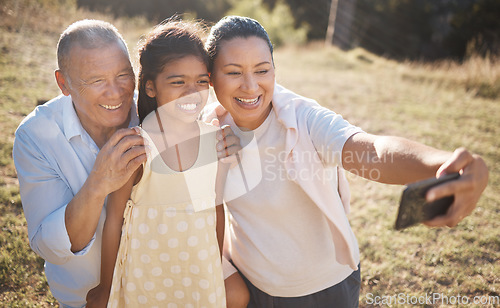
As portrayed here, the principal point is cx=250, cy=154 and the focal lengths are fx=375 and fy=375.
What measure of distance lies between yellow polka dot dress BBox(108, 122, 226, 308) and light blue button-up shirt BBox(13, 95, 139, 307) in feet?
0.78

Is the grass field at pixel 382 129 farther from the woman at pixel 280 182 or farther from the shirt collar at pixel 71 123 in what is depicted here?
the shirt collar at pixel 71 123

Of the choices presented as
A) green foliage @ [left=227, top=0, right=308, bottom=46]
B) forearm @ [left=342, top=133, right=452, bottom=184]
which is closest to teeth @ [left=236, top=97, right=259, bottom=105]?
forearm @ [left=342, top=133, right=452, bottom=184]

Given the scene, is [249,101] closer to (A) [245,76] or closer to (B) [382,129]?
(A) [245,76]

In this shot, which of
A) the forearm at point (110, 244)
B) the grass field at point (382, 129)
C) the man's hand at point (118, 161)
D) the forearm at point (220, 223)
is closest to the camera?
the man's hand at point (118, 161)

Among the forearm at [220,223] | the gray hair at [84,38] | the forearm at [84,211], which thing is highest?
→ the gray hair at [84,38]

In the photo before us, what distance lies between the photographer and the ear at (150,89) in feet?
7.10

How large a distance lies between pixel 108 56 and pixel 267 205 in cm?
124

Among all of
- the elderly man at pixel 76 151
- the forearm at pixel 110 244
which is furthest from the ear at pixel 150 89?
the forearm at pixel 110 244

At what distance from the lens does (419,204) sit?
1.18 meters

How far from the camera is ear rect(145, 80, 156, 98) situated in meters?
2.16

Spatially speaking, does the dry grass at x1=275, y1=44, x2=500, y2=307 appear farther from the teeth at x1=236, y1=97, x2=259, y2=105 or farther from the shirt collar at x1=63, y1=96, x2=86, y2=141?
the shirt collar at x1=63, y1=96, x2=86, y2=141

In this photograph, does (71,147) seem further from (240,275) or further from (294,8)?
(294,8)

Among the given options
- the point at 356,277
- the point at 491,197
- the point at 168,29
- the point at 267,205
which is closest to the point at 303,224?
the point at 267,205

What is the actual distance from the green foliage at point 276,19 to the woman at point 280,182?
1898cm
